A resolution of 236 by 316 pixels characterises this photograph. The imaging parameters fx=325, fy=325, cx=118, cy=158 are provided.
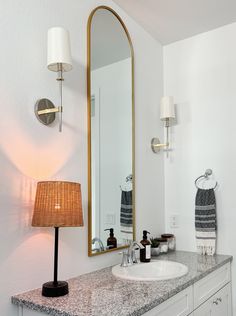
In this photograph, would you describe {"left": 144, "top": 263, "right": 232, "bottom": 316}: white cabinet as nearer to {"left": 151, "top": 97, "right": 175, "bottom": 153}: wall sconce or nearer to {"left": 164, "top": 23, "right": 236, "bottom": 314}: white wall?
{"left": 164, "top": 23, "right": 236, "bottom": 314}: white wall

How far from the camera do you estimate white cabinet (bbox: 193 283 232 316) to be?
1940mm

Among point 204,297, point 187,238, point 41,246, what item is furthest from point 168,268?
point 41,246

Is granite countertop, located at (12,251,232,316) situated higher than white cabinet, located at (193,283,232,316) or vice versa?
granite countertop, located at (12,251,232,316)

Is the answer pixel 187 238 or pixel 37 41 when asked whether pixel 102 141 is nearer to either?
pixel 37 41

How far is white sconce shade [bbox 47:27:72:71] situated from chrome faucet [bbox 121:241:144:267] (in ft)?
3.84

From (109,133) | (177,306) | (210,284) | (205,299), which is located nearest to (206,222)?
(210,284)

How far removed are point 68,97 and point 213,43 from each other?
55.8 inches

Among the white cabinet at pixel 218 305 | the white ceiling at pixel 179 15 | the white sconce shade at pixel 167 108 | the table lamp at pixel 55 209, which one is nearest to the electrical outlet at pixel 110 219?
the table lamp at pixel 55 209

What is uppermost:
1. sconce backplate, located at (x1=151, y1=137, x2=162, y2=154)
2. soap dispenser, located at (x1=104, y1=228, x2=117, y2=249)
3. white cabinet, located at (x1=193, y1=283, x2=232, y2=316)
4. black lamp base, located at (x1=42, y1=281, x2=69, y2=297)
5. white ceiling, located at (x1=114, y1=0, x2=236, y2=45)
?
white ceiling, located at (x1=114, y1=0, x2=236, y2=45)

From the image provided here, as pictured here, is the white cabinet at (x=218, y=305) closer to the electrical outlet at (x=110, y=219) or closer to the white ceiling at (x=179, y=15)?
the electrical outlet at (x=110, y=219)

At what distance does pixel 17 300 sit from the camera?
4.77 feet

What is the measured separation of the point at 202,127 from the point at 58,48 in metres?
1.43

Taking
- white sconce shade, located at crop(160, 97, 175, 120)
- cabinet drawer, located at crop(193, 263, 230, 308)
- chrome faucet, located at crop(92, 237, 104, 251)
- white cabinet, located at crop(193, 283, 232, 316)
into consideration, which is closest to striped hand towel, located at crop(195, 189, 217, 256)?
cabinet drawer, located at crop(193, 263, 230, 308)

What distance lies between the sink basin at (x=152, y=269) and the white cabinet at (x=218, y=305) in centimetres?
25
